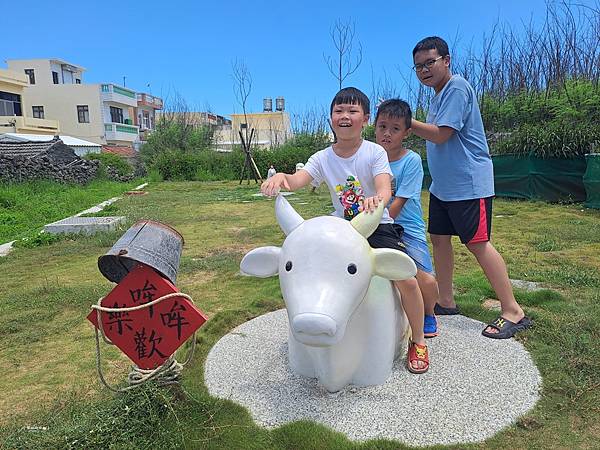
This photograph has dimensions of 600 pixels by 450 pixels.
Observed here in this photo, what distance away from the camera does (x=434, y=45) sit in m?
2.88

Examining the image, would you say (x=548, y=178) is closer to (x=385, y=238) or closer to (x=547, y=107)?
(x=547, y=107)

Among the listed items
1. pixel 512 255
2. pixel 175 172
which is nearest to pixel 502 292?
pixel 512 255

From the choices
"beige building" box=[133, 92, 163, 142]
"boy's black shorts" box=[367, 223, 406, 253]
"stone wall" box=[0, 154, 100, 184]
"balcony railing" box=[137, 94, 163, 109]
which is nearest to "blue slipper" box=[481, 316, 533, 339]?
"boy's black shorts" box=[367, 223, 406, 253]

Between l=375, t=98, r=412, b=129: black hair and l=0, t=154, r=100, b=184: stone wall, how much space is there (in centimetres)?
1451

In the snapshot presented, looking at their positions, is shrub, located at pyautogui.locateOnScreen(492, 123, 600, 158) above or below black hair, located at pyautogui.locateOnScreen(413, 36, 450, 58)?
below

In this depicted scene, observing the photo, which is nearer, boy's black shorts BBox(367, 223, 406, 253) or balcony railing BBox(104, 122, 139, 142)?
boy's black shorts BBox(367, 223, 406, 253)

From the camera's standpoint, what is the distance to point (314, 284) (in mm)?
1906

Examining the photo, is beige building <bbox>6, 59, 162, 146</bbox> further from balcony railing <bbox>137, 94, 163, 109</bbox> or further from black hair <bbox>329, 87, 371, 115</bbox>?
black hair <bbox>329, 87, 371, 115</bbox>

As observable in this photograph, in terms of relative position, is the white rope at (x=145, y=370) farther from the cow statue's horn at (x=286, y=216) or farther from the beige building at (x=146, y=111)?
the beige building at (x=146, y=111)

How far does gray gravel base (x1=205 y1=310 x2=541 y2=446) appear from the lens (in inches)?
80.4

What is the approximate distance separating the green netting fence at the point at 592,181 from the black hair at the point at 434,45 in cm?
695

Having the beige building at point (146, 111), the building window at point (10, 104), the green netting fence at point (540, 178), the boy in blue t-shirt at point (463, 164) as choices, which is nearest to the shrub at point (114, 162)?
the building window at point (10, 104)

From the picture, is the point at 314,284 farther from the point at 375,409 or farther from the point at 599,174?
→ the point at 599,174

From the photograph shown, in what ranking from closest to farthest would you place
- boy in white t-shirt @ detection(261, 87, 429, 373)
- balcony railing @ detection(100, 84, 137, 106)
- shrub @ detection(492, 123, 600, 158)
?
boy in white t-shirt @ detection(261, 87, 429, 373) → shrub @ detection(492, 123, 600, 158) → balcony railing @ detection(100, 84, 137, 106)
